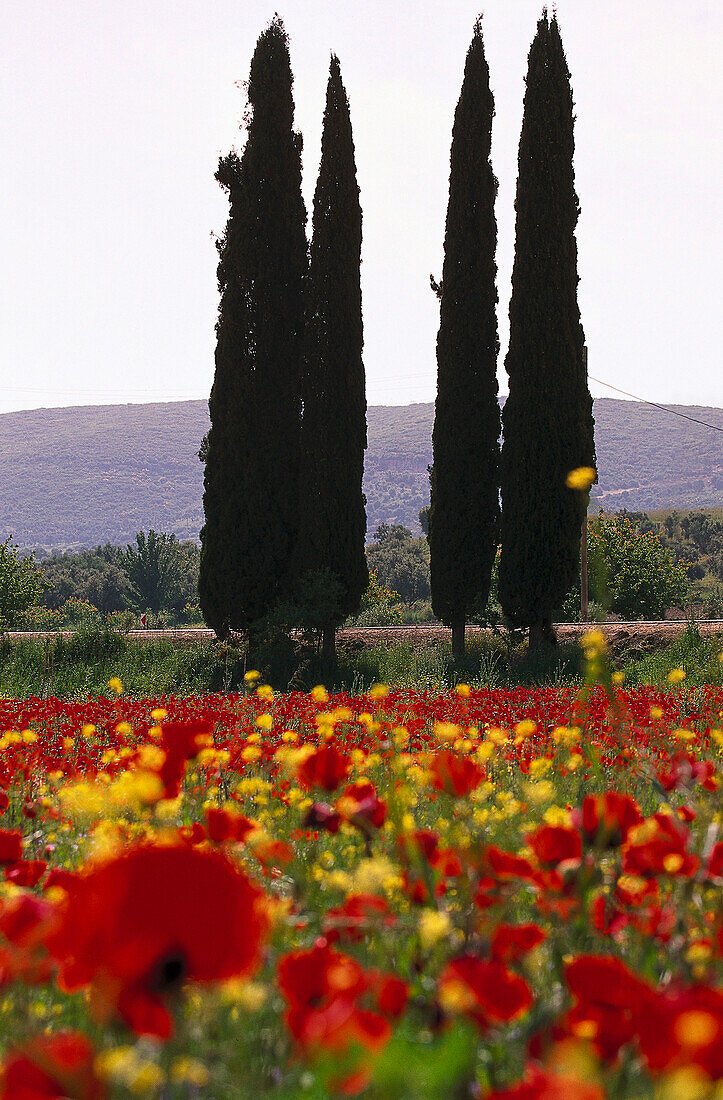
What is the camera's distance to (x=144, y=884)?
1.04 m

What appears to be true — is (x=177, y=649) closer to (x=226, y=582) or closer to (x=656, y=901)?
(x=226, y=582)

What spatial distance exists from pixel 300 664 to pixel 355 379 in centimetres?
481

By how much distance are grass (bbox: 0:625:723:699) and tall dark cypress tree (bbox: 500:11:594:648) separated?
1.20m

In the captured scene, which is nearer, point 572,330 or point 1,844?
point 1,844

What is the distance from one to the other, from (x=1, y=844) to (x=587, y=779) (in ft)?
9.44

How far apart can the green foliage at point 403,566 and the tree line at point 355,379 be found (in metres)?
19.1

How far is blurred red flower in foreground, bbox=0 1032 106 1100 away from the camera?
867 millimetres

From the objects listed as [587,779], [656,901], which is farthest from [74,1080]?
[587,779]

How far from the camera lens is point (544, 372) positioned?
537 inches

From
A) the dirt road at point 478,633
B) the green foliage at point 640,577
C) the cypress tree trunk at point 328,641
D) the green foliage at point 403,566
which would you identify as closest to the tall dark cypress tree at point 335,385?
the cypress tree trunk at point 328,641

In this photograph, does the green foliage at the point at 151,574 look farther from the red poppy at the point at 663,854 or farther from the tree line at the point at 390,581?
the red poppy at the point at 663,854

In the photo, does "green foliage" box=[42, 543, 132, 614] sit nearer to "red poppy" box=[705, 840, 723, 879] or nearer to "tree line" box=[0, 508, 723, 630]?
"tree line" box=[0, 508, 723, 630]

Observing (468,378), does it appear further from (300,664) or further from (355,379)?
(300,664)

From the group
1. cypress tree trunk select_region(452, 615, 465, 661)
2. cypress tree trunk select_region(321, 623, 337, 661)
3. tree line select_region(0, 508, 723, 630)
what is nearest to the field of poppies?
tree line select_region(0, 508, 723, 630)
